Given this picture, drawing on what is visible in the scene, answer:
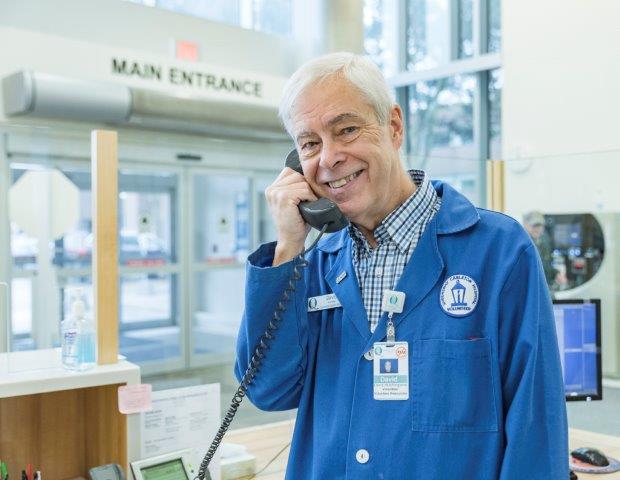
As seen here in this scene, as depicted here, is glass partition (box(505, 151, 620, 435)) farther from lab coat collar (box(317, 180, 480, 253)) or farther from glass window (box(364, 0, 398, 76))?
glass window (box(364, 0, 398, 76))

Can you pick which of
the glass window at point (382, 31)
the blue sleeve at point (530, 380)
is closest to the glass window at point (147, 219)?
the glass window at point (382, 31)

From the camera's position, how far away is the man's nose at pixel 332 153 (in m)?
1.27

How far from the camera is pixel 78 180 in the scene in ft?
18.9

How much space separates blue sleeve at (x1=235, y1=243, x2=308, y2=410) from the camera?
1.31m

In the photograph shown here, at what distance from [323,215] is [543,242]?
3.26 metres

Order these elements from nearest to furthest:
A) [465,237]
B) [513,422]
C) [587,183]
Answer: [513,422]
[465,237]
[587,183]

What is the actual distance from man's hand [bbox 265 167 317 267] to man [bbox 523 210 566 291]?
239 centimetres

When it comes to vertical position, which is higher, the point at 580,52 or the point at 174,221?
the point at 580,52

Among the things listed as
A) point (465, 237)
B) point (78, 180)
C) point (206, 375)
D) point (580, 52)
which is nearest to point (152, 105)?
point (78, 180)

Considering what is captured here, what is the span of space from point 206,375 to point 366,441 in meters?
5.17

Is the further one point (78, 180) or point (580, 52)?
point (78, 180)

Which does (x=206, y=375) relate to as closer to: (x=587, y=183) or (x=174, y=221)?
(x=174, y=221)

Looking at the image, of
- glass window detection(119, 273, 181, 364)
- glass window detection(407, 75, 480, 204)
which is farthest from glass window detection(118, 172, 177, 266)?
glass window detection(407, 75, 480, 204)

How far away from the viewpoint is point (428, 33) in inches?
285
